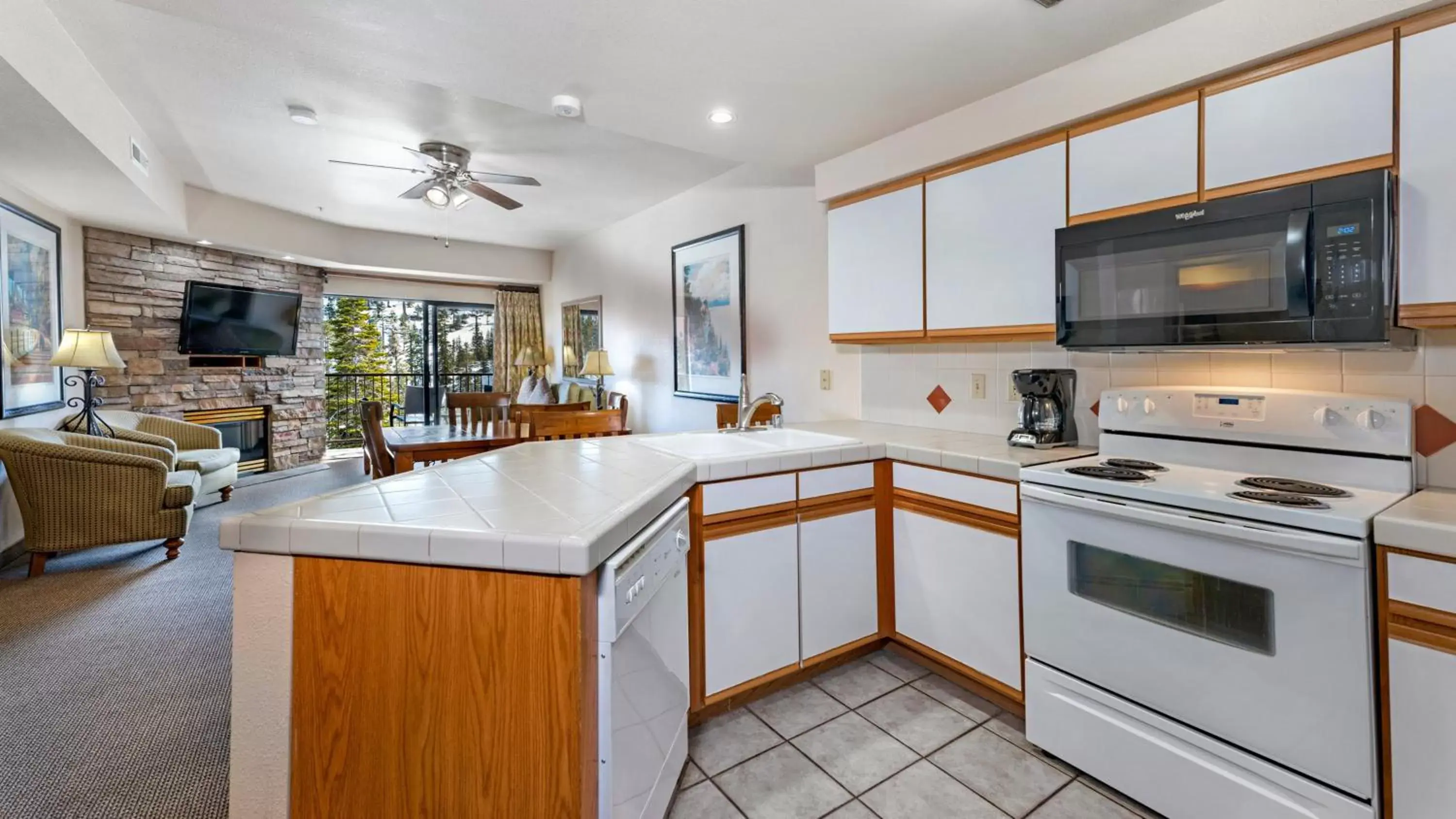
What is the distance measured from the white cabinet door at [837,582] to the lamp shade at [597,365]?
390cm

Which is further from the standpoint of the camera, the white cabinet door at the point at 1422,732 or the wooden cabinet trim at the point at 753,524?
the wooden cabinet trim at the point at 753,524

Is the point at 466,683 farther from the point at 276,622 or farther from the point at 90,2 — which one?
the point at 90,2

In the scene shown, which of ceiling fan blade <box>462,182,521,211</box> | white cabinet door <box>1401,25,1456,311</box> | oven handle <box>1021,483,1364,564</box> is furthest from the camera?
ceiling fan blade <box>462,182,521,211</box>

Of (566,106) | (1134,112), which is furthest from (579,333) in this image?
(1134,112)

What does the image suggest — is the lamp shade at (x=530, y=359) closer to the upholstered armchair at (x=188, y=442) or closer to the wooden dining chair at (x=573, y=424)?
the upholstered armchair at (x=188, y=442)

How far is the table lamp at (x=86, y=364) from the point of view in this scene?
4020mm

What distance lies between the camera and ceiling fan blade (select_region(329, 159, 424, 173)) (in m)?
3.90

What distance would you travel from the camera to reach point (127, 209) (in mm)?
4293

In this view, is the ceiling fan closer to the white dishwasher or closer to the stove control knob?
the white dishwasher

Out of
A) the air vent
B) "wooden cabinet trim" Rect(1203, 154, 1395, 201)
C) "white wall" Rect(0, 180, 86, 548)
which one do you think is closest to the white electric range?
"wooden cabinet trim" Rect(1203, 154, 1395, 201)

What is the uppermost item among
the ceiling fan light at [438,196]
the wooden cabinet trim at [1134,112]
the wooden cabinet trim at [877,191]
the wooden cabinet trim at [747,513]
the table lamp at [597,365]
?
the ceiling fan light at [438,196]

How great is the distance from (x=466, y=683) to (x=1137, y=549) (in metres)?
1.62

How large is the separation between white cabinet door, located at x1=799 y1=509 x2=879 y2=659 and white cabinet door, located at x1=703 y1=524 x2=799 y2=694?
5 centimetres

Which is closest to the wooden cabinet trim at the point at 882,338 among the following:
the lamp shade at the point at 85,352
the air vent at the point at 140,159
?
the air vent at the point at 140,159
